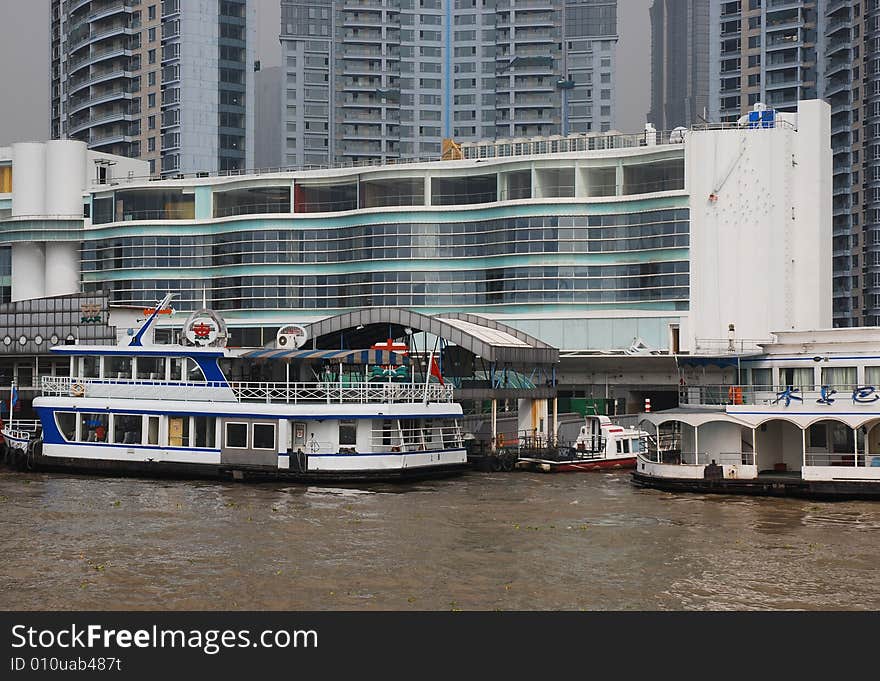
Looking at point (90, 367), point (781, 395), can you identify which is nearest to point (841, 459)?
point (781, 395)

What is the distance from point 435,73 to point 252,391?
471ft

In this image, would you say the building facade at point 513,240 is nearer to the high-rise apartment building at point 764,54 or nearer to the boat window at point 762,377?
the boat window at point 762,377

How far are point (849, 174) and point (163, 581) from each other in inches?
4602

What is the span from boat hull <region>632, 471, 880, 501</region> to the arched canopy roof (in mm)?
16349

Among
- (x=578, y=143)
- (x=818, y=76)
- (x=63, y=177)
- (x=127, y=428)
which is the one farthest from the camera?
(x=818, y=76)

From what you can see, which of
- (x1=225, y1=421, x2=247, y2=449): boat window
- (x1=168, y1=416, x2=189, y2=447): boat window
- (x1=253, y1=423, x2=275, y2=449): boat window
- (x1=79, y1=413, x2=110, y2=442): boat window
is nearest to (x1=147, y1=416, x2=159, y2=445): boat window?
(x1=168, y1=416, x2=189, y2=447): boat window

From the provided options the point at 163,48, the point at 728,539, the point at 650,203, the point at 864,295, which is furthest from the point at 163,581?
the point at 163,48

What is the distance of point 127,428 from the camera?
55719 millimetres

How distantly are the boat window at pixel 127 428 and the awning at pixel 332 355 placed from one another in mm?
5503

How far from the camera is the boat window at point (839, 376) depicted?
163ft

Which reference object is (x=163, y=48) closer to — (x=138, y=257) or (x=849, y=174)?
(x=138, y=257)

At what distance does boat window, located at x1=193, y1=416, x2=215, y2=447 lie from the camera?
177 ft

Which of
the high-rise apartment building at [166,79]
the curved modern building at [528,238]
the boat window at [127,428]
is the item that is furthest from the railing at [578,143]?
the boat window at [127,428]

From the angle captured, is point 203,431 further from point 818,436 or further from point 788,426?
point 818,436
